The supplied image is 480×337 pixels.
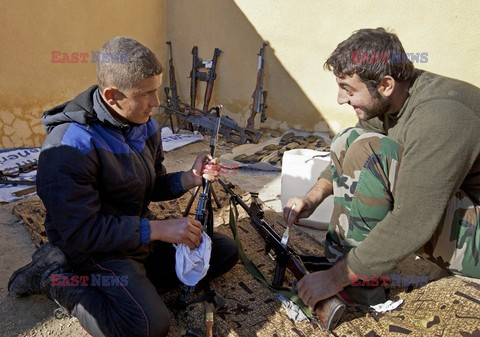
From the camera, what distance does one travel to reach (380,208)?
6.45 feet

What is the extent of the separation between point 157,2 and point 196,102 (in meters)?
1.98

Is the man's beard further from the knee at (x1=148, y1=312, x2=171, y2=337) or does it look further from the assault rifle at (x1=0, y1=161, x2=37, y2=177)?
the assault rifle at (x1=0, y1=161, x2=37, y2=177)

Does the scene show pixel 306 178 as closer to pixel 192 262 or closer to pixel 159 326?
pixel 192 262

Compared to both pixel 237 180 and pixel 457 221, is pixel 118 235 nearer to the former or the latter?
pixel 457 221

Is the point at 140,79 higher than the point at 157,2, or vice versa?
the point at 157,2

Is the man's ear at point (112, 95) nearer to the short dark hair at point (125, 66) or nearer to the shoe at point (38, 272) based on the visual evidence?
the short dark hair at point (125, 66)

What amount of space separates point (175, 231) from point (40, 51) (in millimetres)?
4555

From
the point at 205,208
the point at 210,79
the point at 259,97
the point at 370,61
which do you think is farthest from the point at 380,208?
the point at 210,79

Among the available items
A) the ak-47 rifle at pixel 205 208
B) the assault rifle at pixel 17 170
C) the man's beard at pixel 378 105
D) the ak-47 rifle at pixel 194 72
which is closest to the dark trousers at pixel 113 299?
the ak-47 rifle at pixel 205 208

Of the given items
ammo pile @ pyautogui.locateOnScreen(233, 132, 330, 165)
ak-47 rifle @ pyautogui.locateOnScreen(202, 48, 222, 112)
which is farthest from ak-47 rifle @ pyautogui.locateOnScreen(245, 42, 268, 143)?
ak-47 rifle @ pyautogui.locateOnScreen(202, 48, 222, 112)

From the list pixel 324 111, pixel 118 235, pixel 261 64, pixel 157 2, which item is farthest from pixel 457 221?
pixel 157 2

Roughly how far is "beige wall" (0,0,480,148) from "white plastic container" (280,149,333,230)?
2.57 metres

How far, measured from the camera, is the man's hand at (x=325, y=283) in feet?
6.24

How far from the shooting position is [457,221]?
6.74ft
